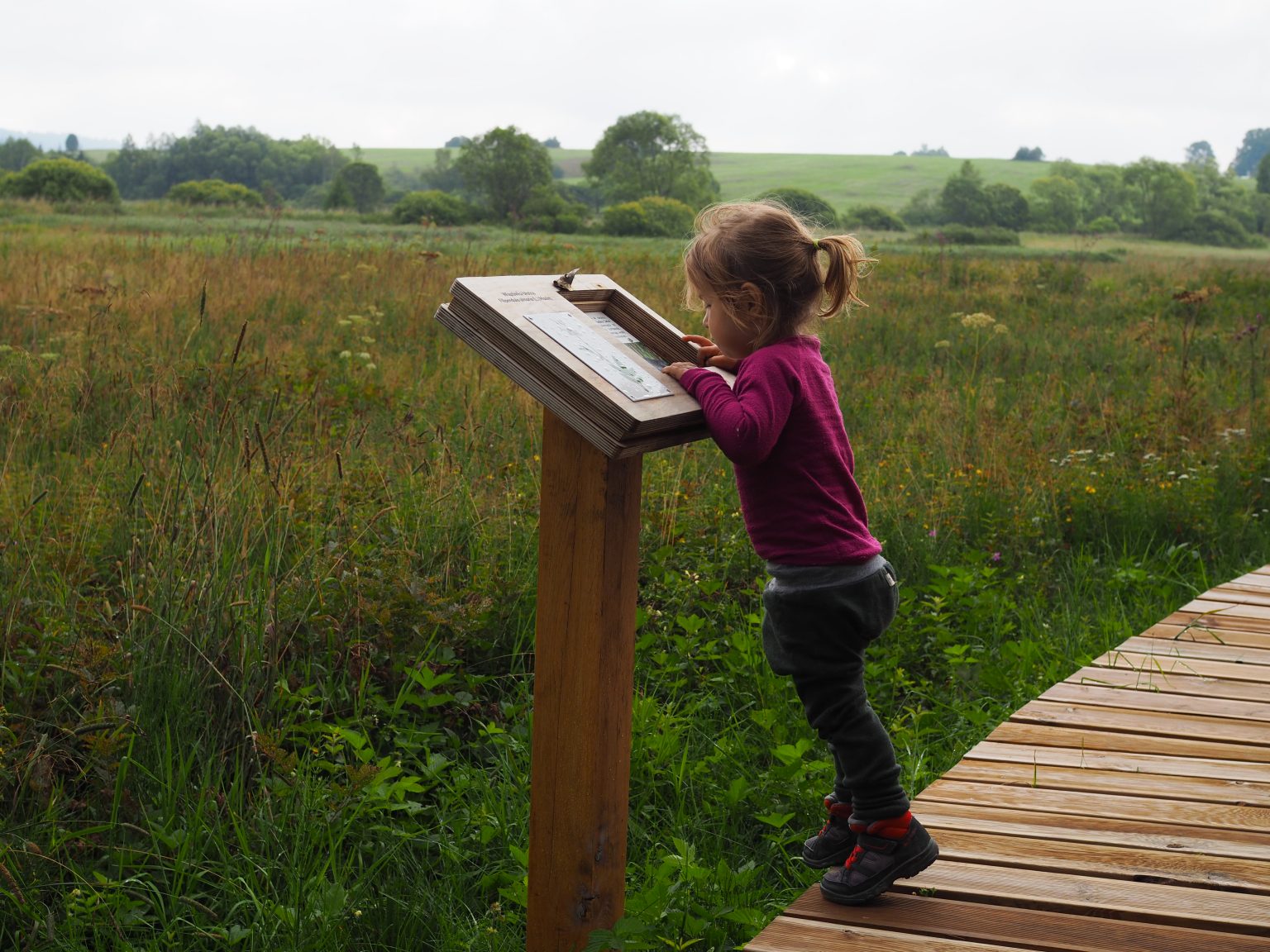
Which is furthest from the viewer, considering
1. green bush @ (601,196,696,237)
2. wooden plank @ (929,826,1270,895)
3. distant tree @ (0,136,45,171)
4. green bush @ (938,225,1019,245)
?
distant tree @ (0,136,45,171)

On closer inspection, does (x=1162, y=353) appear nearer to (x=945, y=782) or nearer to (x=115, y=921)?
(x=945, y=782)

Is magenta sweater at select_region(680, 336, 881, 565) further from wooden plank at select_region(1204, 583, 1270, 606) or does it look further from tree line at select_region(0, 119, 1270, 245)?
tree line at select_region(0, 119, 1270, 245)

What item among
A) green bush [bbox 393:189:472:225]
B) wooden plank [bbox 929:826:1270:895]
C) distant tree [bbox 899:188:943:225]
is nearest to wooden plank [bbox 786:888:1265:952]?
wooden plank [bbox 929:826:1270:895]

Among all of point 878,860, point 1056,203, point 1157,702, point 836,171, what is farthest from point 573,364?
point 836,171

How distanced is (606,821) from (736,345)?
95 centimetres

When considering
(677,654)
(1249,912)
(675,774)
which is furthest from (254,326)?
(1249,912)

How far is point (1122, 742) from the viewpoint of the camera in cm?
300

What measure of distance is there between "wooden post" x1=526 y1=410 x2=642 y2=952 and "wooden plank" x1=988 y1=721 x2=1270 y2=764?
54.0 inches

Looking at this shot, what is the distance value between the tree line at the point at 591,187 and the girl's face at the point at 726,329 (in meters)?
34.3

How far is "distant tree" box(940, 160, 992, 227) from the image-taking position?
62844 mm

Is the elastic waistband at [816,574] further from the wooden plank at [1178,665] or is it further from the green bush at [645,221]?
the green bush at [645,221]

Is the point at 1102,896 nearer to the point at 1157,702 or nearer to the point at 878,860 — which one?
the point at 878,860

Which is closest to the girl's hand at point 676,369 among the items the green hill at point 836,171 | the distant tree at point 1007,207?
the distant tree at point 1007,207

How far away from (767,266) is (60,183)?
148 feet
